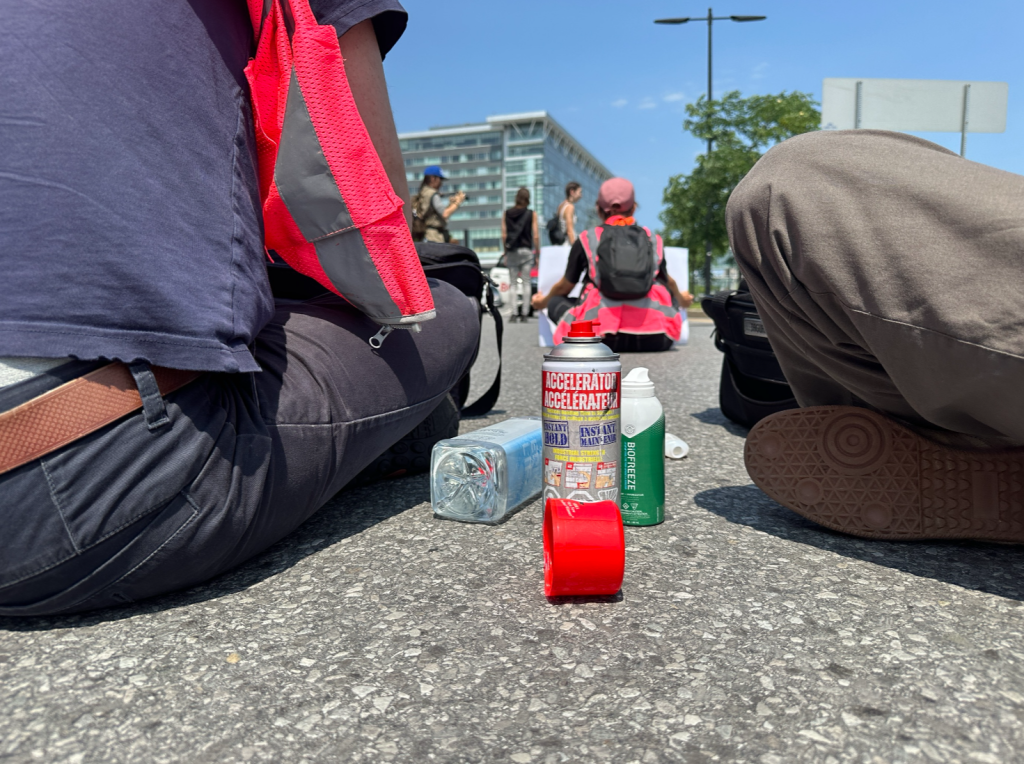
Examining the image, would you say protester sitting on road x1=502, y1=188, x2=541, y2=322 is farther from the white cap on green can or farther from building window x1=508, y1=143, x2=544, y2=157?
building window x1=508, y1=143, x2=544, y2=157

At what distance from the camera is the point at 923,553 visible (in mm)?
1503

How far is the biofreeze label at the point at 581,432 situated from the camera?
1.51m

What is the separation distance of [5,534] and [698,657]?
1.03 meters

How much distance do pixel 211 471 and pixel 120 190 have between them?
1.51ft

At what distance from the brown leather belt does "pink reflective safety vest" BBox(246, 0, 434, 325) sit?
1.39 feet

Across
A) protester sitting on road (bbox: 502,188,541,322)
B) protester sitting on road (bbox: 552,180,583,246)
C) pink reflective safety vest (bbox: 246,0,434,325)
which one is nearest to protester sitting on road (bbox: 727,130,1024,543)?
pink reflective safety vest (bbox: 246,0,434,325)

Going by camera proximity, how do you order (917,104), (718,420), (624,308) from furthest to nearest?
Result: (917,104) < (624,308) < (718,420)

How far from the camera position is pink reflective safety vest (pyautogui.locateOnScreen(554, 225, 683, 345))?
5.62m

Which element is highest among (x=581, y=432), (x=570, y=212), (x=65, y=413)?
(x=570, y=212)

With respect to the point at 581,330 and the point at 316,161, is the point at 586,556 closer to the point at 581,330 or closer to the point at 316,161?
the point at 581,330

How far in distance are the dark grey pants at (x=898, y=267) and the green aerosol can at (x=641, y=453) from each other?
360 mm

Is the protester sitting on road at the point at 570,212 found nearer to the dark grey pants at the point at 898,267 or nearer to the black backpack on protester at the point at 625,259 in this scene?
the black backpack on protester at the point at 625,259

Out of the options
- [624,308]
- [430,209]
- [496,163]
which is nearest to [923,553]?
[624,308]

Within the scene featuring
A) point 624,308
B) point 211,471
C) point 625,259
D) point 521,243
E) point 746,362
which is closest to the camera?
point 211,471
